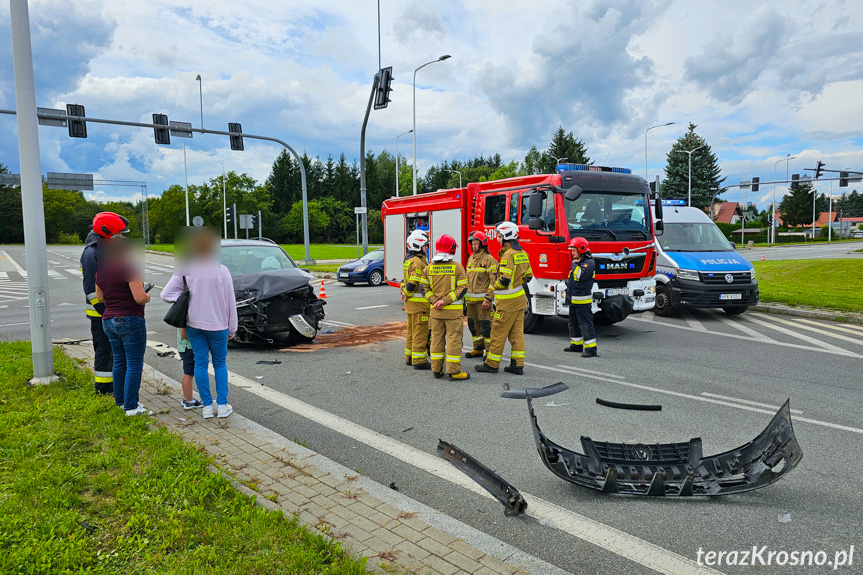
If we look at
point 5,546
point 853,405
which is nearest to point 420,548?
point 5,546

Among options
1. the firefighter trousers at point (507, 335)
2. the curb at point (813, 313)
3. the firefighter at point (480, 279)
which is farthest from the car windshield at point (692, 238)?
the firefighter trousers at point (507, 335)

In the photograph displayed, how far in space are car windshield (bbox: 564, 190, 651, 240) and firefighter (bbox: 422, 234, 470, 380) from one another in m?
3.31

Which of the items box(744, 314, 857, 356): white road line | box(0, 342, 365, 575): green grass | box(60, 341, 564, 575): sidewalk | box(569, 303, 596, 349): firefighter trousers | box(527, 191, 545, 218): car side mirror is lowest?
box(744, 314, 857, 356): white road line

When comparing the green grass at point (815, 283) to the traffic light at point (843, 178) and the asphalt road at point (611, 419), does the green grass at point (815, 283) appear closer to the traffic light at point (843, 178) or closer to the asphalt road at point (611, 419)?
the asphalt road at point (611, 419)

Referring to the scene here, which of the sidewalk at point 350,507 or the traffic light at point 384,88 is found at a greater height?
the traffic light at point 384,88

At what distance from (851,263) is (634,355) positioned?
17.1 meters

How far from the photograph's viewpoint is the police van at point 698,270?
39.8 ft

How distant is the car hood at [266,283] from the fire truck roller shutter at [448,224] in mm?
3816

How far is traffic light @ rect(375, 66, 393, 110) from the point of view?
18.1 meters

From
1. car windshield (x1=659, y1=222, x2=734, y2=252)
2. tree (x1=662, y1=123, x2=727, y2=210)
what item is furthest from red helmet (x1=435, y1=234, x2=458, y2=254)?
tree (x1=662, y1=123, x2=727, y2=210)

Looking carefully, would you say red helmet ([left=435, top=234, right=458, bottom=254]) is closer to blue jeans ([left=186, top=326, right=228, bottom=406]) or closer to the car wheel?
blue jeans ([left=186, top=326, right=228, bottom=406])

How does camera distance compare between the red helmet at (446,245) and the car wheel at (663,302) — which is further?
the car wheel at (663,302)

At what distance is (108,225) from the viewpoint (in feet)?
17.3

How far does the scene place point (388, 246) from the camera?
1499cm
